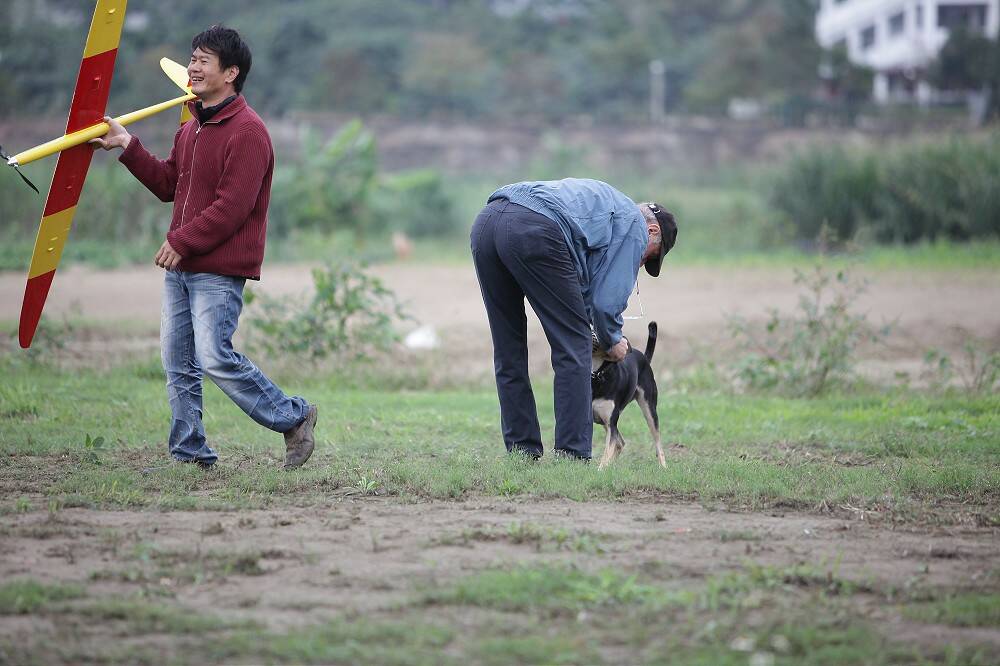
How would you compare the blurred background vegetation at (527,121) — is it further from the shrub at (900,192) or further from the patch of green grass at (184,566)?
the patch of green grass at (184,566)

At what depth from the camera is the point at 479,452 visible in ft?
24.1

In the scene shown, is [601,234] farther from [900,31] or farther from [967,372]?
[900,31]

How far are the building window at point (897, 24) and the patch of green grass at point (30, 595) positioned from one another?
237ft

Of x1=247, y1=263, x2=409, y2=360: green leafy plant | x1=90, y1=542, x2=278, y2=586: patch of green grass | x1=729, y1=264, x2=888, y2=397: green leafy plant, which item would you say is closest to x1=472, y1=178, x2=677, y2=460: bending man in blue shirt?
x1=90, y1=542, x2=278, y2=586: patch of green grass

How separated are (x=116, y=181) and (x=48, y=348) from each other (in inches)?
573

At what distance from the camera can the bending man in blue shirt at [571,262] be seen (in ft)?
20.9

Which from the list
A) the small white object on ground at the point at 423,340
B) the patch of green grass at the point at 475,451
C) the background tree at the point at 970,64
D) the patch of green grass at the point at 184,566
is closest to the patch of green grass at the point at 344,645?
the patch of green grass at the point at 184,566

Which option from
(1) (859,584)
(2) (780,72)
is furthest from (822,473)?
(2) (780,72)

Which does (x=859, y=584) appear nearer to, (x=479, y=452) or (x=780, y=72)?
(x=479, y=452)

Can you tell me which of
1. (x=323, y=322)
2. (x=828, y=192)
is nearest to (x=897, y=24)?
(x=828, y=192)

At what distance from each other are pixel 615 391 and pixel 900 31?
69956mm

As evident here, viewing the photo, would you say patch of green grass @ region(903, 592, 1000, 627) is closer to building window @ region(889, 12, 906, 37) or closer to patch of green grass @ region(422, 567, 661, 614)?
patch of green grass @ region(422, 567, 661, 614)

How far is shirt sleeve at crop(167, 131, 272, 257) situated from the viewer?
19.8ft

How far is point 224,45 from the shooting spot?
614cm
